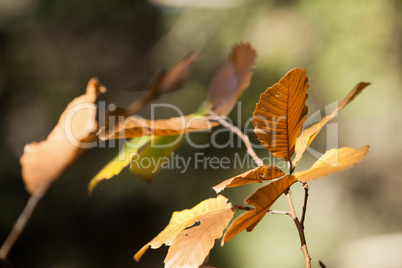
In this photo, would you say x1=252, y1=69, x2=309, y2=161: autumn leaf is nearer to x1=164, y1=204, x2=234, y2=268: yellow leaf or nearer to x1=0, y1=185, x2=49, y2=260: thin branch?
x1=164, y1=204, x2=234, y2=268: yellow leaf

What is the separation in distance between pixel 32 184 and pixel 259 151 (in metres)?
1.55

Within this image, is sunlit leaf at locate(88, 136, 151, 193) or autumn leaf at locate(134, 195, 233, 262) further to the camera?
sunlit leaf at locate(88, 136, 151, 193)

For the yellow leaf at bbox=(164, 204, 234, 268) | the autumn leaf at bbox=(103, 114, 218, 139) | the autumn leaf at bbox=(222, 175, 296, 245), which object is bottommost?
the yellow leaf at bbox=(164, 204, 234, 268)

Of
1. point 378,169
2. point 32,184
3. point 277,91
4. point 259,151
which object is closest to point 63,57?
point 259,151

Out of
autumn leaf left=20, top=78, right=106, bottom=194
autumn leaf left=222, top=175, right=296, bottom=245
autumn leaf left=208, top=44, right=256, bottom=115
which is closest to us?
autumn leaf left=222, top=175, right=296, bottom=245

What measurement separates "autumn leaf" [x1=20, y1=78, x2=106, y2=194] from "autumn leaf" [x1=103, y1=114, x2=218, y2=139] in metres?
0.05

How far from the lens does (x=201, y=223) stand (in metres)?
0.33

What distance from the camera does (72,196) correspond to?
2230 mm

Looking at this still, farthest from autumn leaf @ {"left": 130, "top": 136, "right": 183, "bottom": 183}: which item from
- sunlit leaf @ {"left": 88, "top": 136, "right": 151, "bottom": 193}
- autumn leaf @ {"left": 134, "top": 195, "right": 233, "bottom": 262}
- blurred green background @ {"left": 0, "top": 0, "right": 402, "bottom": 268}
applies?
blurred green background @ {"left": 0, "top": 0, "right": 402, "bottom": 268}

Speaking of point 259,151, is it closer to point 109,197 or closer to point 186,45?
point 186,45

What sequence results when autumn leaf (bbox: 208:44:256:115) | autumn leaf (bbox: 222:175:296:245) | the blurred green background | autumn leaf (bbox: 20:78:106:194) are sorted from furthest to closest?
the blurred green background < autumn leaf (bbox: 208:44:256:115) < autumn leaf (bbox: 20:78:106:194) < autumn leaf (bbox: 222:175:296:245)

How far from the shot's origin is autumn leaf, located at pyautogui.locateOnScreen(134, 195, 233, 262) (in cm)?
32

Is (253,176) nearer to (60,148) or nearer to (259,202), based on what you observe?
(259,202)

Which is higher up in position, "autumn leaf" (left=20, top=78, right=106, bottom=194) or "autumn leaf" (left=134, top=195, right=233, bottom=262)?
"autumn leaf" (left=20, top=78, right=106, bottom=194)
